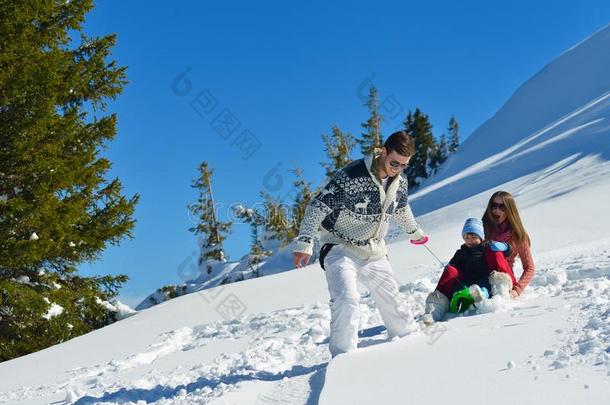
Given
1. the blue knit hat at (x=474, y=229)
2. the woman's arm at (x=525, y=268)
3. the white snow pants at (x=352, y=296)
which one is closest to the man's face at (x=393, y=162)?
the white snow pants at (x=352, y=296)

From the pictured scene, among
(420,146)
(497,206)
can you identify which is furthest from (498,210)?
(420,146)

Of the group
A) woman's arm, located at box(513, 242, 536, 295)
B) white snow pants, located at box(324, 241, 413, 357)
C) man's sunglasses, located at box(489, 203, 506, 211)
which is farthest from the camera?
man's sunglasses, located at box(489, 203, 506, 211)

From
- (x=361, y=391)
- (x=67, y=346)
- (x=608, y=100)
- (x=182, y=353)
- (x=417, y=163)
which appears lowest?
(x=361, y=391)

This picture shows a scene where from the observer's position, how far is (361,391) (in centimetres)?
276

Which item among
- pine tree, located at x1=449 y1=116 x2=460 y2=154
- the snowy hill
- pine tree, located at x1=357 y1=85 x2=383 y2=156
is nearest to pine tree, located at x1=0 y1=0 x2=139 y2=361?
→ the snowy hill

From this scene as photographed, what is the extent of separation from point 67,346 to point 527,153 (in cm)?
2411

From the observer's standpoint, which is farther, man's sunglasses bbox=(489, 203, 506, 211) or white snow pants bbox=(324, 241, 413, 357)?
man's sunglasses bbox=(489, 203, 506, 211)

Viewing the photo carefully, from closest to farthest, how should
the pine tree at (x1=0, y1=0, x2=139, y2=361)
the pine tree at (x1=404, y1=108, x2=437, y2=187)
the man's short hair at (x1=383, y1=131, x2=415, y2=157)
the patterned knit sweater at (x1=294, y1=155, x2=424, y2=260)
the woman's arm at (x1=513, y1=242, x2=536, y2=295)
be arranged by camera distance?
the man's short hair at (x1=383, y1=131, x2=415, y2=157)
the patterned knit sweater at (x1=294, y1=155, x2=424, y2=260)
the woman's arm at (x1=513, y1=242, x2=536, y2=295)
the pine tree at (x1=0, y1=0, x2=139, y2=361)
the pine tree at (x1=404, y1=108, x2=437, y2=187)

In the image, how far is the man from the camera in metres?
4.12

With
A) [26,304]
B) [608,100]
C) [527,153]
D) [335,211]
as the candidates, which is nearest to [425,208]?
[527,153]

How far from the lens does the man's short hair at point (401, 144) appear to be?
4.07m

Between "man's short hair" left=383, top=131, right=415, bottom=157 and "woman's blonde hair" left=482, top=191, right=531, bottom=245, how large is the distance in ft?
6.33

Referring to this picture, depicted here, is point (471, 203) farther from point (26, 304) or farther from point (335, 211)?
point (335, 211)

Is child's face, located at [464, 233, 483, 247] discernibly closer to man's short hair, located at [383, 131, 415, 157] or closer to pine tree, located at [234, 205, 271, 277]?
man's short hair, located at [383, 131, 415, 157]
